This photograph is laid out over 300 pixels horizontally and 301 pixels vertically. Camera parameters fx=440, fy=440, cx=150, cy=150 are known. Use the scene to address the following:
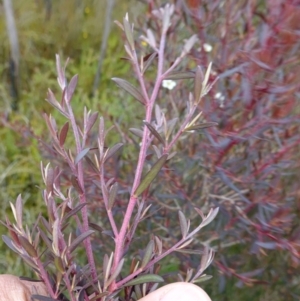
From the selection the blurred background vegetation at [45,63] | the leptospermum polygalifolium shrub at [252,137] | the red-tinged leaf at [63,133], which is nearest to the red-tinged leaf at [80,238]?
the red-tinged leaf at [63,133]

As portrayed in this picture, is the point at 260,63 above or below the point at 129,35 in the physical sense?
below

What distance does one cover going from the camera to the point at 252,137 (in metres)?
1.12

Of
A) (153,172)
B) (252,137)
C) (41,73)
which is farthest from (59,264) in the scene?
(41,73)

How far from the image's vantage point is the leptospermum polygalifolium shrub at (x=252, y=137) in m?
1.08

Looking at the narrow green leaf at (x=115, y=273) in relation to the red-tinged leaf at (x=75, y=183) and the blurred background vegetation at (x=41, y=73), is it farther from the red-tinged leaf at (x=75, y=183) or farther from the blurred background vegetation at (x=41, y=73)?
the blurred background vegetation at (x=41, y=73)

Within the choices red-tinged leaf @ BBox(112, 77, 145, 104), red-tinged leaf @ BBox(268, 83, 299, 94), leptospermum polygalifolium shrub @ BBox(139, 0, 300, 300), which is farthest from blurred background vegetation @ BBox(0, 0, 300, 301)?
red-tinged leaf @ BBox(112, 77, 145, 104)

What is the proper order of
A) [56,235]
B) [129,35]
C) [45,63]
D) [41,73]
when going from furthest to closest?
[41,73] → [45,63] → [129,35] → [56,235]

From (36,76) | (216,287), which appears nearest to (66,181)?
(216,287)

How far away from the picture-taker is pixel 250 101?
1.12 metres

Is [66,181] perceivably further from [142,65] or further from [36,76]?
[36,76]

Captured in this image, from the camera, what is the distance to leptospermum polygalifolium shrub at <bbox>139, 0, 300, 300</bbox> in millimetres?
1081

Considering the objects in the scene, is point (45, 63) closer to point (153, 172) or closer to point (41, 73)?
point (41, 73)

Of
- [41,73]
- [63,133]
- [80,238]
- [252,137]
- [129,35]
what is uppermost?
[129,35]

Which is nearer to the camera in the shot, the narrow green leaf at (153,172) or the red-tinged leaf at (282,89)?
the narrow green leaf at (153,172)
